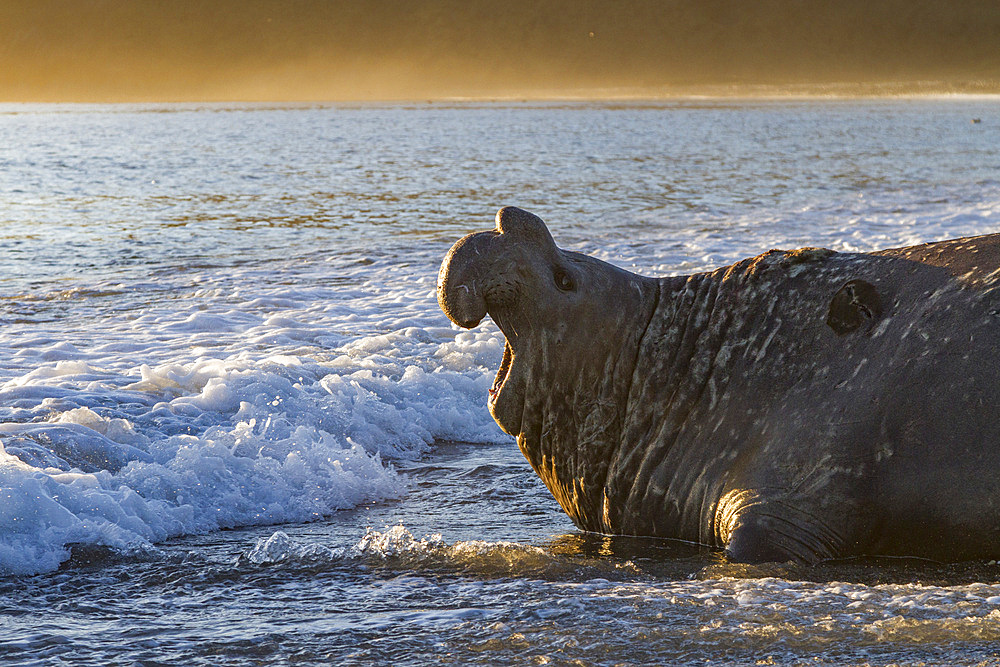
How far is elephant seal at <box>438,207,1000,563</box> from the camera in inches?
149

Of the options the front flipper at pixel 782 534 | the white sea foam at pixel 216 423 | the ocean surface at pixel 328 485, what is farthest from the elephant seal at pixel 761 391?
the white sea foam at pixel 216 423

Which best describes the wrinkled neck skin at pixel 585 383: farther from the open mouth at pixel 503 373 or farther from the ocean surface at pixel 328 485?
the ocean surface at pixel 328 485

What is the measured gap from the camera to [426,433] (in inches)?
259

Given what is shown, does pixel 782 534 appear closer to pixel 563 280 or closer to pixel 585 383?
pixel 585 383

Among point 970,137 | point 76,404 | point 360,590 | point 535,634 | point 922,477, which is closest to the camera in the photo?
point 535,634

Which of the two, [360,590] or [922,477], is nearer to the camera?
[922,477]

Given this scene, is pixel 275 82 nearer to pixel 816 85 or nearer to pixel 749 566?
pixel 816 85

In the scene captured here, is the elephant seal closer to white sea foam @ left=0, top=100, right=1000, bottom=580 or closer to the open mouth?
the open mouth

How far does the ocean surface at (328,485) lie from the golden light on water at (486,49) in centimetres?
9082

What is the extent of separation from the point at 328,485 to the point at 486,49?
137352 mm

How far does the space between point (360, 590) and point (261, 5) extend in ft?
569

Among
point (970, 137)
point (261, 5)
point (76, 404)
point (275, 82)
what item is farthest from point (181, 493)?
point (261, 5)

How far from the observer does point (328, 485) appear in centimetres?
548

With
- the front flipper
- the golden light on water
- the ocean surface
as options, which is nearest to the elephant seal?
the front flipper
